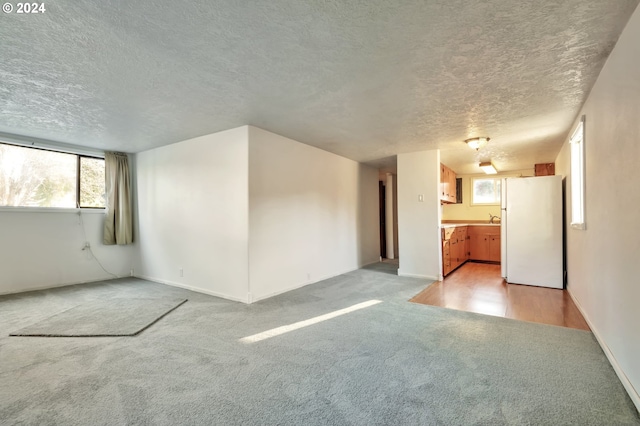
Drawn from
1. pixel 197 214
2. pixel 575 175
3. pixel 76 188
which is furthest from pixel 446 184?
pixel 76 188

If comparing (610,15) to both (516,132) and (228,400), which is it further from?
(228,400)

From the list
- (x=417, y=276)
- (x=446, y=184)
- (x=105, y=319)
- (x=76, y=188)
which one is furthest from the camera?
(x=446, y=184)

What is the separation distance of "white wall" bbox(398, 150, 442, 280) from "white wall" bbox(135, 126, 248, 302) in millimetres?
3059

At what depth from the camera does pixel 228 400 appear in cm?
171

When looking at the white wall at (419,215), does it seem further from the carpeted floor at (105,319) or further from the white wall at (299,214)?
the carpeted floor at (105,319)

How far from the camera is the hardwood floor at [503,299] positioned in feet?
10.2

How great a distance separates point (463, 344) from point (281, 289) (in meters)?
2.48

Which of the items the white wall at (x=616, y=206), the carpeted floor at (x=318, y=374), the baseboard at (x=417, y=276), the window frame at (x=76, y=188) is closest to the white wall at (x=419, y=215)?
the baseboard at (x=417, y=276)

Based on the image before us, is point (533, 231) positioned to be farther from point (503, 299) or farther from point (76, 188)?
point (76, 188)

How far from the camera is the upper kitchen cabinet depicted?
5707 mm

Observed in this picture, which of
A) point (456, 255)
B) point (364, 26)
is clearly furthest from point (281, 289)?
point (456, 255)

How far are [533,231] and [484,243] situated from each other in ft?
7.88

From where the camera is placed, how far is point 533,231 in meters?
4.50

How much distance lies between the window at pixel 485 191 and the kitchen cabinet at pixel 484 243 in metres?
1.03
